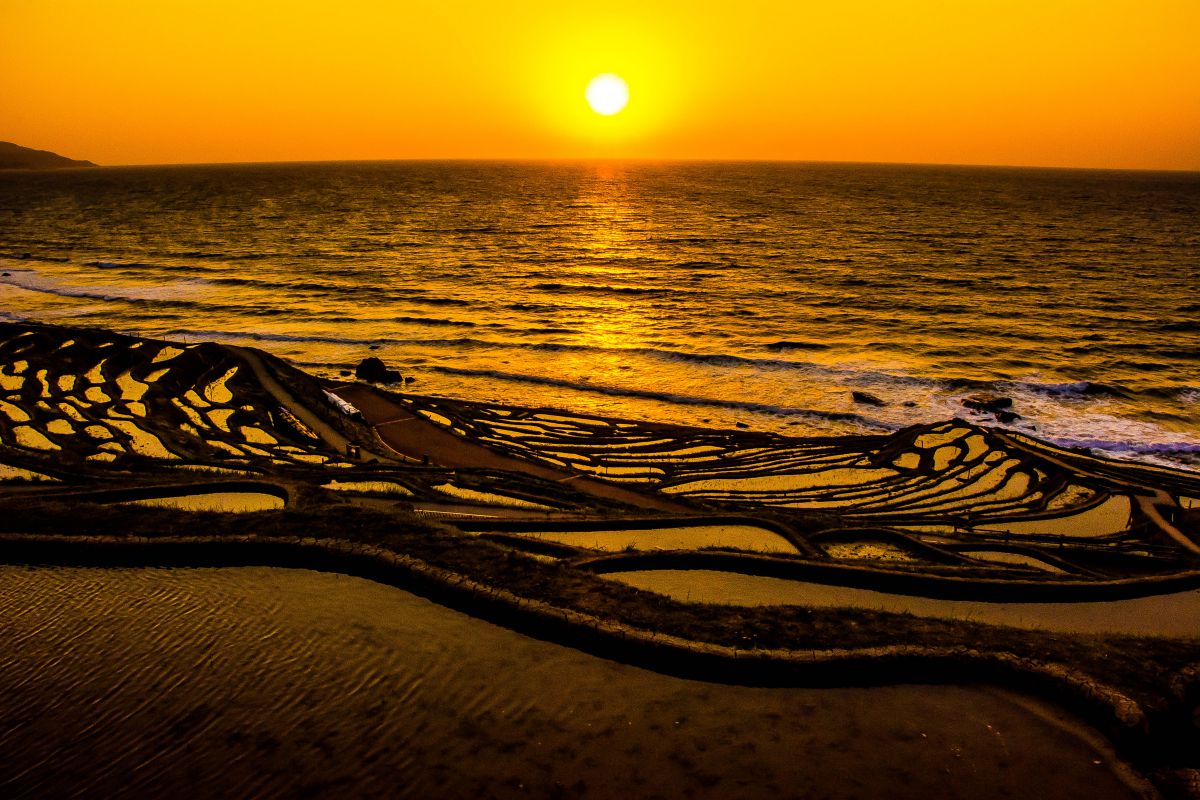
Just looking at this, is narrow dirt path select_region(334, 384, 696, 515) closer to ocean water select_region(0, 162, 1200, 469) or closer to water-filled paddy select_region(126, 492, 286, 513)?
ocean water select_region(0, 162, 1200, 469)

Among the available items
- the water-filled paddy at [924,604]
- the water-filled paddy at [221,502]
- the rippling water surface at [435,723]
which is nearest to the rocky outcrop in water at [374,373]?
the water-filled paddy at [221,502]

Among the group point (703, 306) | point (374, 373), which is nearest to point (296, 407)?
point (374, 373)

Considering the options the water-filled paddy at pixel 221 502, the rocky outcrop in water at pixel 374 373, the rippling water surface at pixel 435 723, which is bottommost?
the rocky outcrop in water at pixel 374 373

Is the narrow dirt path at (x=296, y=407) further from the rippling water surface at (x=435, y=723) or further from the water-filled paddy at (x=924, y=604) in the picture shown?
the water-filled paddy at (x=924, y=604)

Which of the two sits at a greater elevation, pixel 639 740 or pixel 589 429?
pixel 639 740

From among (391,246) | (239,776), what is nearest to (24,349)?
(239,776)

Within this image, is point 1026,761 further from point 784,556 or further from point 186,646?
point 186,646
